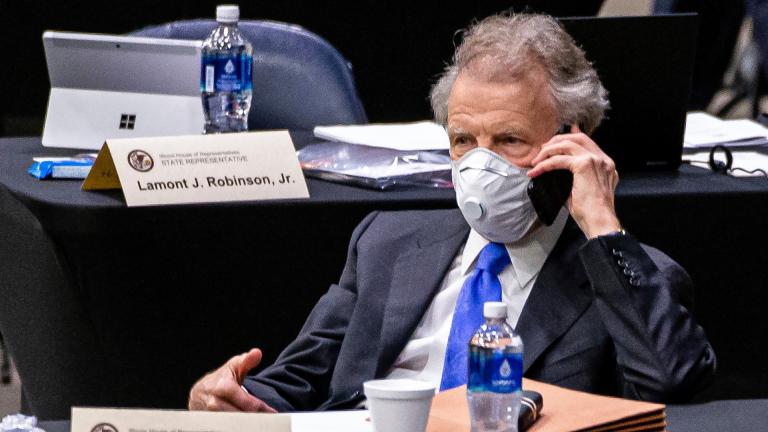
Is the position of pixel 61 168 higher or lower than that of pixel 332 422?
lower

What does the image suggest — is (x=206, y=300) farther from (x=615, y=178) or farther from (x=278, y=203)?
(x=615, y=178)

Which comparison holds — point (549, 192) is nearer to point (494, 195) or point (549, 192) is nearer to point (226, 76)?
point (494, 195)

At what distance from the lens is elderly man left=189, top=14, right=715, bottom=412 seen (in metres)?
2.15

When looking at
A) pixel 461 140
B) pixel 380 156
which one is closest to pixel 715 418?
pixel 461 140

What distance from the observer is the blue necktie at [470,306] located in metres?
2.27

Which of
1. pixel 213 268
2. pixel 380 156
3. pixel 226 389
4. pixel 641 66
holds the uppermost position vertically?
pixel 641 66

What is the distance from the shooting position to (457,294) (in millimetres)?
2373

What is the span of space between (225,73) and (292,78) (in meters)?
0.45

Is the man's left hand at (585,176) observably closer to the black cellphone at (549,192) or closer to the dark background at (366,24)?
the black cellphone at (549,192)

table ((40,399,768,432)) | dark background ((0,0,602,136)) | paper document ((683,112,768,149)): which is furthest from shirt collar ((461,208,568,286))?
dark background ((0,0,602,136))

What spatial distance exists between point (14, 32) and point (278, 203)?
3970mm

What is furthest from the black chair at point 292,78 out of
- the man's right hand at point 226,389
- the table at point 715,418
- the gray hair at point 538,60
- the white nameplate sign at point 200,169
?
the table at point 715,418

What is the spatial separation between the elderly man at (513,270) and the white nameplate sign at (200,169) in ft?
1.63

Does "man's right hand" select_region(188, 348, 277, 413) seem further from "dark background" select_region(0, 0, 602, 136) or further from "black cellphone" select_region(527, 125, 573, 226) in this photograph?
"dark background" select_region(0, 0, 602, 136)
